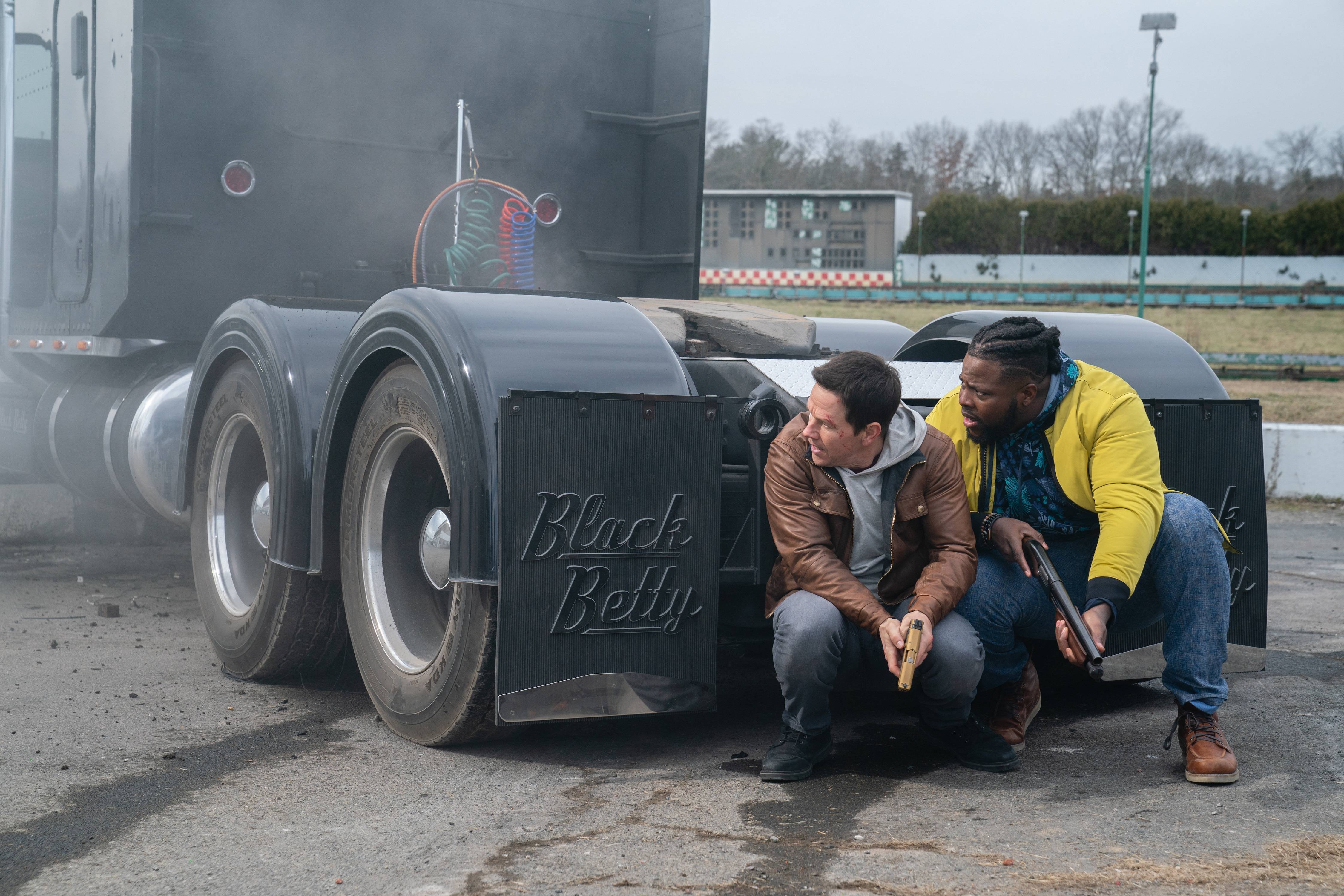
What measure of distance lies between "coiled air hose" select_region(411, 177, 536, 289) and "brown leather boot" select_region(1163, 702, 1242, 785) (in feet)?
10.8

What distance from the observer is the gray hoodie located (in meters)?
3.27

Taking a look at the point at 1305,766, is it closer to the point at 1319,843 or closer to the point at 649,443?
the point at 1319,843

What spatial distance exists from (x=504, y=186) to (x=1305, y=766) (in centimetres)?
384

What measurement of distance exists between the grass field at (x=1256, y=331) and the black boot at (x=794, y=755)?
13477 millimetres

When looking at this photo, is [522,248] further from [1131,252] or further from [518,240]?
[1131,252]

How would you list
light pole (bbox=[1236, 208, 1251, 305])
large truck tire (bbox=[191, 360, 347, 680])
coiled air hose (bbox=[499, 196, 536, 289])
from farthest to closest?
light pole (bbox=[1236, 208, 1251, 305]) → coiled air hose (bbox=[499, 196, 536, 289]) → large truck tire (bbox=[191, 360, 347, 680])

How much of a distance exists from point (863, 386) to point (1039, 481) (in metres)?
0.66

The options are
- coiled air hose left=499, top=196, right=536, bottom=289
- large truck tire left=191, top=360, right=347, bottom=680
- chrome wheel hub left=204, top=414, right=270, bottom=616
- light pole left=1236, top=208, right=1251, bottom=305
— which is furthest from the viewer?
light pole left=1236, top=208, right=1251, bottom=305

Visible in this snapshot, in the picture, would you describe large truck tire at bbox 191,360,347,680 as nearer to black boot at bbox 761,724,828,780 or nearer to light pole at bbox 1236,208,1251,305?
black boot at bbox 761,724,828,780

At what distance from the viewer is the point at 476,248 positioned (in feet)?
18.0

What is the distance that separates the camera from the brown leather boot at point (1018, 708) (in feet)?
11.6

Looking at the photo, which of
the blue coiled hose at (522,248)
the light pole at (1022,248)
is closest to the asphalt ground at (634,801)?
the blue coiled hose at (522,248)

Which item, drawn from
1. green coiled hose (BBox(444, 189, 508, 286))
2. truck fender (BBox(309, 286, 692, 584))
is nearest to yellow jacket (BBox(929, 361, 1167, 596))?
truck fender (BBox(309, 286, 692, 584))

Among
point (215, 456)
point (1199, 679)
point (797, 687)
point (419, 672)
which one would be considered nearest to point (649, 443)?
point (797, 687)
